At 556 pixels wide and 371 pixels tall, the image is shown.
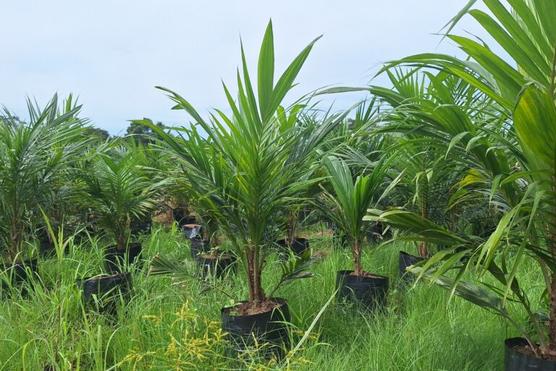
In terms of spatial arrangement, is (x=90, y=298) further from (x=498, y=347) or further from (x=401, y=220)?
(x=498, y=347)

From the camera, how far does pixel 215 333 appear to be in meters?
1.60

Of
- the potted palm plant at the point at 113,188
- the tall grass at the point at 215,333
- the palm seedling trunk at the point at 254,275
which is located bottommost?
the tall grass at the point at 215,333

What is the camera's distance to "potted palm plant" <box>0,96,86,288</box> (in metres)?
2.60

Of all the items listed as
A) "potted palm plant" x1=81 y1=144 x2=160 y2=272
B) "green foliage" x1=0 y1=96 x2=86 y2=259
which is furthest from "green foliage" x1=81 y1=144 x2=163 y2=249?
"green foliage" x1=0 y1=96 x2=86 y2=259

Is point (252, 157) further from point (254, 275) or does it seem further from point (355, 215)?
point (355, 215)

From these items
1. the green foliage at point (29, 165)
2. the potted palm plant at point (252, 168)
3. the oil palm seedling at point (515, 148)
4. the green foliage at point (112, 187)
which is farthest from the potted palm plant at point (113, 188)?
the oil palm seedling at point (515, 148)

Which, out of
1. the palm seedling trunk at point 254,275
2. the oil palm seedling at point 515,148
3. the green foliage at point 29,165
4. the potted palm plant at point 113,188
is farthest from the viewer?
the potted palm plant at point 113,188

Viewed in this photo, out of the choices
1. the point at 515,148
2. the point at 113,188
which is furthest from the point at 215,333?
the point at 113,188

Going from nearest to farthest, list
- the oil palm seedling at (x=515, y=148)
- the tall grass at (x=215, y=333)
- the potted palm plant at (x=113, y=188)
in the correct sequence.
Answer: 1. the oil palm seedling at (x=515, y=148)
2. the tall grass at (x=215, y=333)
3. the potted palm plant at (x=113, y=188)

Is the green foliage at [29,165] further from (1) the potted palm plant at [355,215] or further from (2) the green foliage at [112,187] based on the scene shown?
(1) the potted palm plant at [355,215]

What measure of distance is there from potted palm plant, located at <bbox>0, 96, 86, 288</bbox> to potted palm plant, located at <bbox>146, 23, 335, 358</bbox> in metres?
1.12

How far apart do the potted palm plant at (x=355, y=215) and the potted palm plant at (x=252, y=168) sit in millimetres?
292

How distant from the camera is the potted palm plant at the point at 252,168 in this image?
1745mm

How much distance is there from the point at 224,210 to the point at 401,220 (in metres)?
0.77
